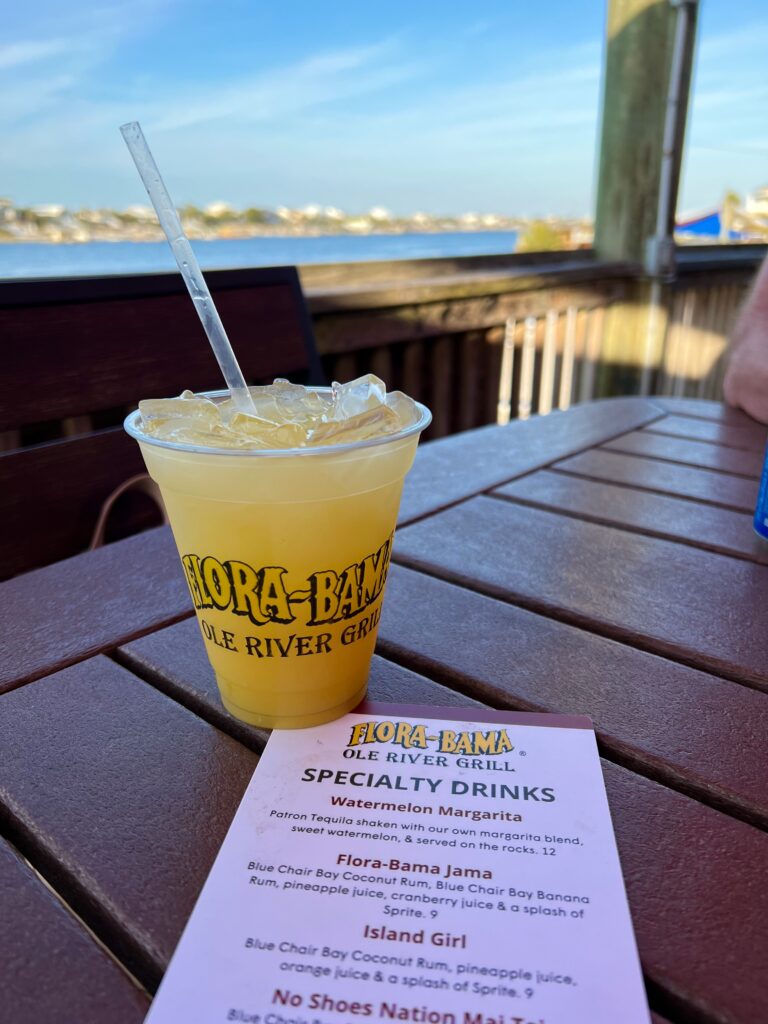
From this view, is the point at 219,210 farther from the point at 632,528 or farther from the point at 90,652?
the point at 90,652

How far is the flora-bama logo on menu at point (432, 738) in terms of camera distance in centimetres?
45

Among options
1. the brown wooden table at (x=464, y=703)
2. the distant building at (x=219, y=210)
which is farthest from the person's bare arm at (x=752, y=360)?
the distant building at (x=219, y=210)

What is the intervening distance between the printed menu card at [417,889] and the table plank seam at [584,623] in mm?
134

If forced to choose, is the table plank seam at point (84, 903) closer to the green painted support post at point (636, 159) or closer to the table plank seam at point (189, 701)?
the table plank seam at point (189, 701)

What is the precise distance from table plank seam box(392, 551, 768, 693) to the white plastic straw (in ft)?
0.99

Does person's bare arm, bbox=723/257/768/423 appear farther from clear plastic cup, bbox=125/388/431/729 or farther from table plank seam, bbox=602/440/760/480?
clear plastic cup, bbox=125/388/431/729

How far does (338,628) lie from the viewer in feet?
1.47

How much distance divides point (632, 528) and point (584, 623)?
27 cm

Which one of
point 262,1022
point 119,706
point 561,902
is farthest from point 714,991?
point 119,706

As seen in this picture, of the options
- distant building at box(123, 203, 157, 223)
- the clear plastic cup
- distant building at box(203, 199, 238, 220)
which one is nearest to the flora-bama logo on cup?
the clear plastic cup

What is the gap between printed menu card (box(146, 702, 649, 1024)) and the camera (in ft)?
0.93

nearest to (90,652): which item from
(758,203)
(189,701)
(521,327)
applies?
(189,701)

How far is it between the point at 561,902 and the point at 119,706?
1.06 feet

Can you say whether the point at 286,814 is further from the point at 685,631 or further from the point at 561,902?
the point at 685,631
